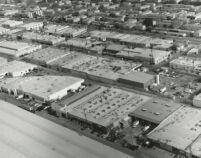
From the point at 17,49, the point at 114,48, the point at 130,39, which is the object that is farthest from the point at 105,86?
the point at 17,49

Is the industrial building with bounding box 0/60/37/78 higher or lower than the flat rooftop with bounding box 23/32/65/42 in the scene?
lower

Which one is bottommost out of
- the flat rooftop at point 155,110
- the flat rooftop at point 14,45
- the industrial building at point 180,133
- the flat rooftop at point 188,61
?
the industrial building at point 180,133

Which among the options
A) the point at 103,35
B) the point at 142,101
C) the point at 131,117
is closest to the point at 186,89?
the point at 142,101

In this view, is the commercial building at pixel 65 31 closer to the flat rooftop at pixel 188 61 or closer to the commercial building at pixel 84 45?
the commercial building at pixel 84 45

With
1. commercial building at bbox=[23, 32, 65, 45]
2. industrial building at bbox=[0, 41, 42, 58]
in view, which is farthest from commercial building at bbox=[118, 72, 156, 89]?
commercial building at bbox=[23, 32, 65, 45]

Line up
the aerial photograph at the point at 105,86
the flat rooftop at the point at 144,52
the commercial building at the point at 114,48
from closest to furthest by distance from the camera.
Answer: the aerial photograph at the point at 105,86
the flat rooftop at the point at 144,52
the commercial building at the point at 114,48

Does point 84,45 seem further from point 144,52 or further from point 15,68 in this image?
point 15,68

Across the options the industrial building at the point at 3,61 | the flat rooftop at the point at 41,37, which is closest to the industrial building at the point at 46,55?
the industrial building at the point at 3,61

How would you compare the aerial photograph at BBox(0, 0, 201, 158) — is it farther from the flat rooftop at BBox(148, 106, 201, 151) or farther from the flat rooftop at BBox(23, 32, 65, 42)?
the flat rooftop at BBox(23, 32, 65, 42)
